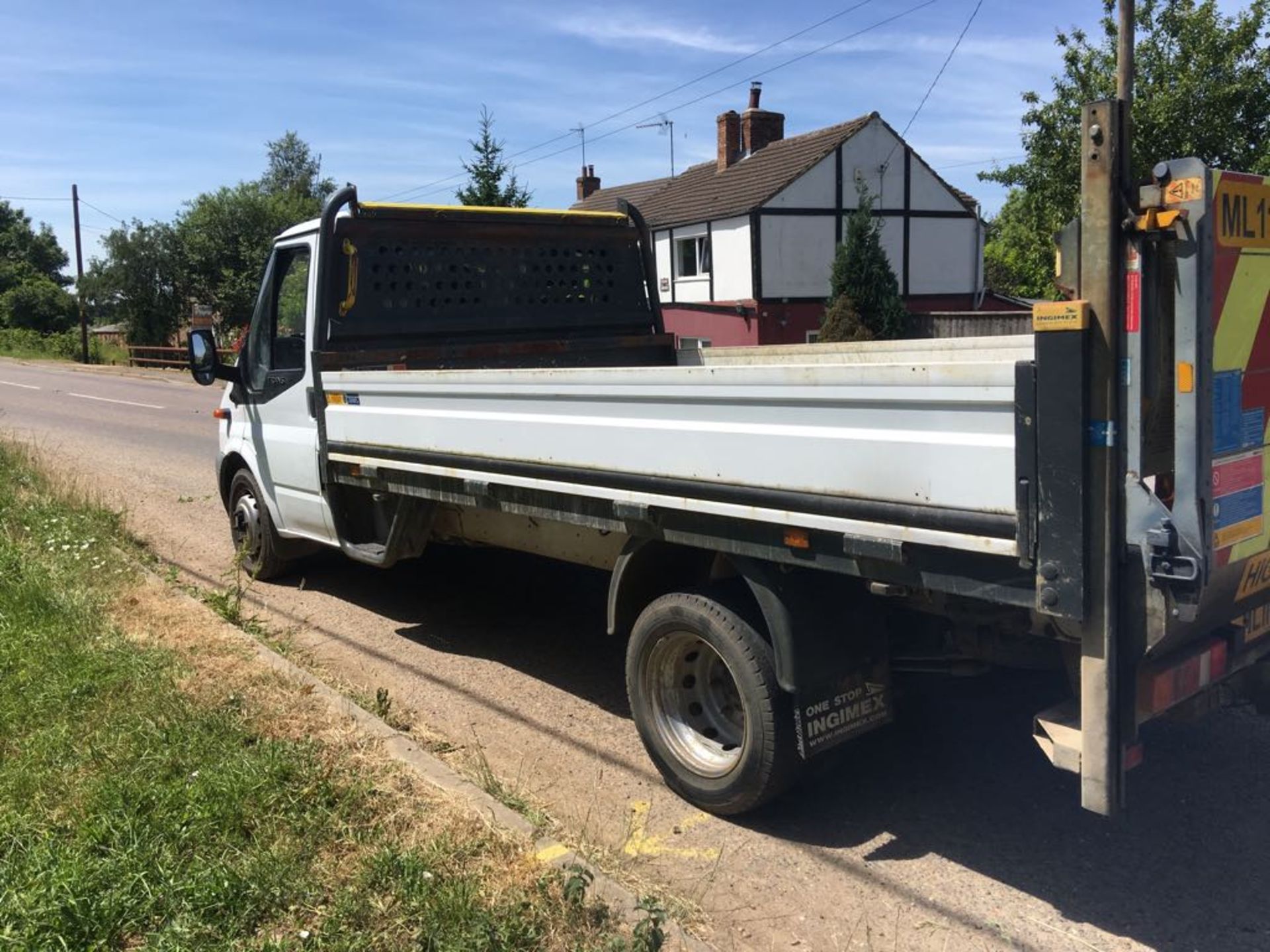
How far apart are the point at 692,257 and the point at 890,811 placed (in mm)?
28615

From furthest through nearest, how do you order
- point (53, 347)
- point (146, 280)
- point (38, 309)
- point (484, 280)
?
1. point (38, 309)
2. point (53, 347)
3. point (146, 280)
4. point (484, 280)

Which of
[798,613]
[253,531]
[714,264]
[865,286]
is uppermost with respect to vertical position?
[714,264]

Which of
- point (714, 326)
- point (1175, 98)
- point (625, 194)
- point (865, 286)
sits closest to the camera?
point (1175, 98)

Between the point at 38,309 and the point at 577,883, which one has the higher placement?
the point at 38,309

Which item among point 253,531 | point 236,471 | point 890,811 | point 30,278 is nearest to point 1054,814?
point 890,811

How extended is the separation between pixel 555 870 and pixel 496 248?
433 centimetres

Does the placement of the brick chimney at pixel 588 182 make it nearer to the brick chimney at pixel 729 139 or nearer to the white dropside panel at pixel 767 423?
the brick chimney at pixel 729 139

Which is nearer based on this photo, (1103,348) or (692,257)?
(1103,348)

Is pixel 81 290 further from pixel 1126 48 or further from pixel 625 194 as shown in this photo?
pixel 1126 48

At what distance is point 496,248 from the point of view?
665 centimetres

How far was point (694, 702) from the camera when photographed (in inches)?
165

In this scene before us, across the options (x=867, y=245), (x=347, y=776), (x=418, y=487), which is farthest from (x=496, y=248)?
(x=867, y=245)

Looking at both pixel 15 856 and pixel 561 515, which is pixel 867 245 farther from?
pixel 15 856

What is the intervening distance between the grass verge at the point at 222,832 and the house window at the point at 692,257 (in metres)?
26.7
